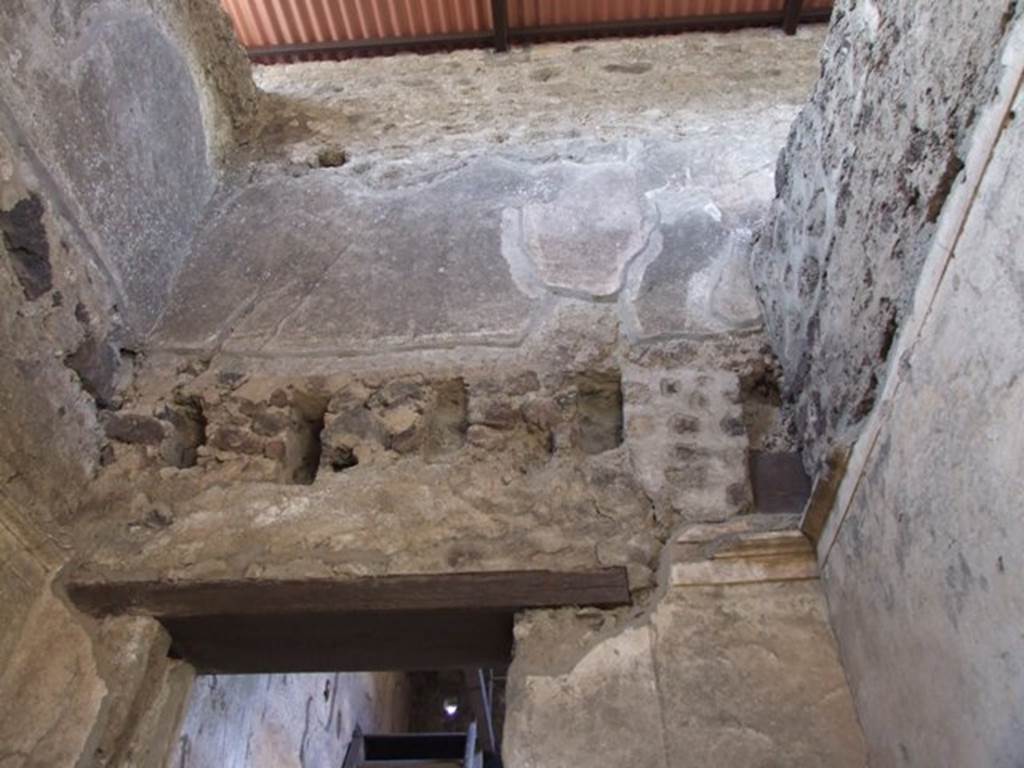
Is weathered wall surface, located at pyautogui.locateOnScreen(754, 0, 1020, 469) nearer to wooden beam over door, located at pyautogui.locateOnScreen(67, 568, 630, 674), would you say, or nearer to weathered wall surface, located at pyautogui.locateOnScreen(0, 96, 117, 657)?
wooden beam over door, located at pyautogui.locateOnScreen(67, 568, 630, 674)

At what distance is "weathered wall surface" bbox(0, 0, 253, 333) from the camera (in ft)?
6.15

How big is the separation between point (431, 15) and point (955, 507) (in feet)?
10.0

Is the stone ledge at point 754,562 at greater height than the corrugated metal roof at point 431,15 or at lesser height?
lesser

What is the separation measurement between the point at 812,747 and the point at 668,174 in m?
1.70

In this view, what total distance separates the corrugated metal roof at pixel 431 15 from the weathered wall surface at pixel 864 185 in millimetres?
1677

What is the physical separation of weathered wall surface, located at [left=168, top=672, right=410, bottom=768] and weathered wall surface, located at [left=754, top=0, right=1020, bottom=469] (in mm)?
1531

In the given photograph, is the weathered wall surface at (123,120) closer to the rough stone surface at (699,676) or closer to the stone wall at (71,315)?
the stone wall at (71,315)

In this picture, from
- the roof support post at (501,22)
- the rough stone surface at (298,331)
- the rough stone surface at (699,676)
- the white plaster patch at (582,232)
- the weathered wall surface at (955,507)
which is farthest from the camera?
the roof support post at (501,22)

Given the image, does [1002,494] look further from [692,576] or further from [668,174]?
[668,174]

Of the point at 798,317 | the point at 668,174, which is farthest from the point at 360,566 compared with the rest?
the point at 668,174

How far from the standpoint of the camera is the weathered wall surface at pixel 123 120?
6.15ft

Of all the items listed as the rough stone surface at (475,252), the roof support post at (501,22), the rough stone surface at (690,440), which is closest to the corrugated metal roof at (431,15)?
the roof support post at (501,22)

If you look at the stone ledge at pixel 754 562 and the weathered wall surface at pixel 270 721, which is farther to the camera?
the weathered wall surface at pixel 270 721

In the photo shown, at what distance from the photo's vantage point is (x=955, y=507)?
1.04m
